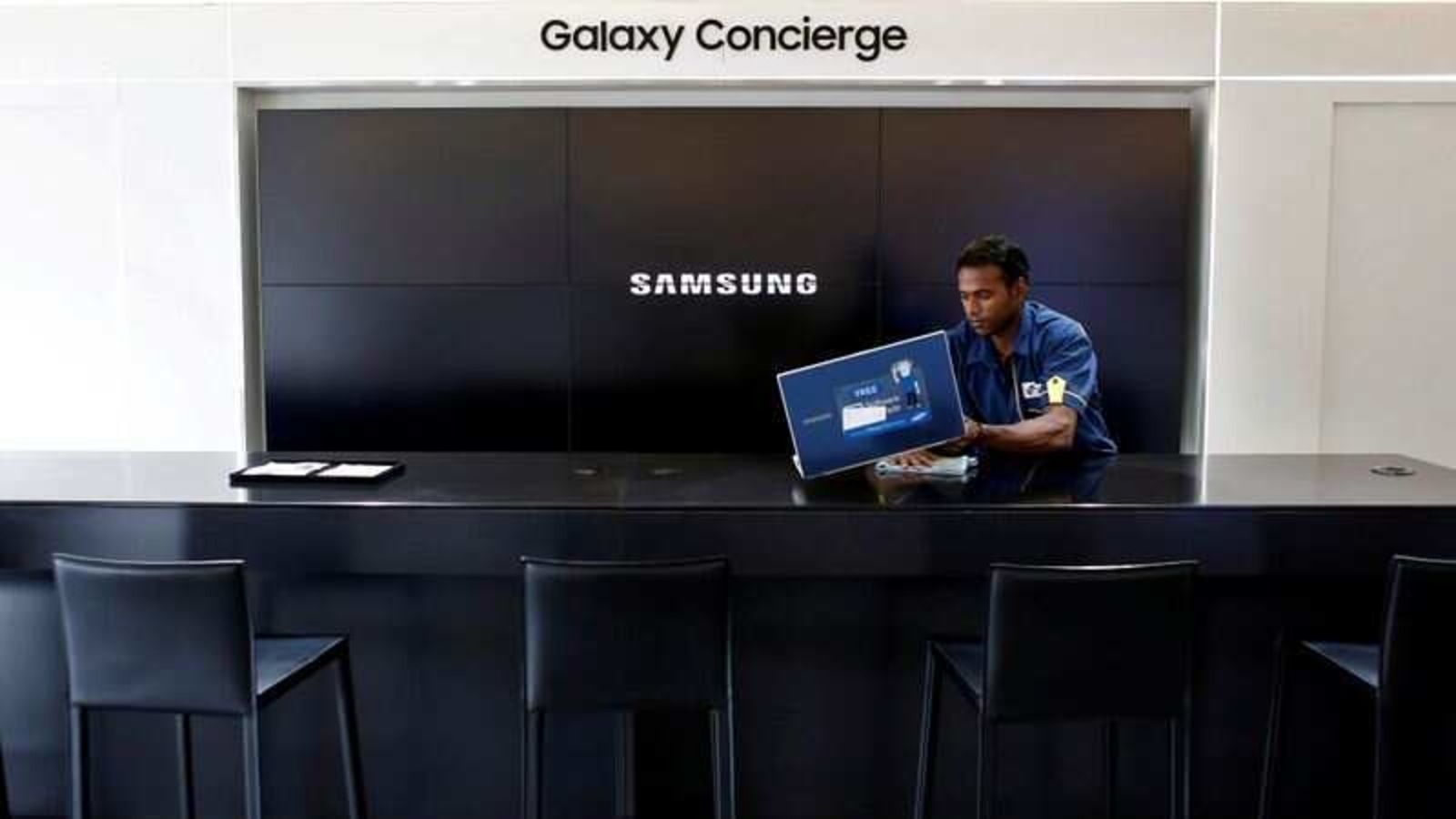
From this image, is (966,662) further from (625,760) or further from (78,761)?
(78,761)

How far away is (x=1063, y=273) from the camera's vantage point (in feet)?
14.5

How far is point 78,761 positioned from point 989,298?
2.33 metres

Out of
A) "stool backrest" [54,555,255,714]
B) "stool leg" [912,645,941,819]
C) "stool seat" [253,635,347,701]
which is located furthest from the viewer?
"stool leg" [912,645,941,819]

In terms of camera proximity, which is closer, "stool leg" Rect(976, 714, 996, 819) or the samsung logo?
"stool leg" Rect(976, 714, 996, 819)

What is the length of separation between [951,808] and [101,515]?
192 cm

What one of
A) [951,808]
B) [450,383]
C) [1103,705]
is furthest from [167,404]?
[1103,705]

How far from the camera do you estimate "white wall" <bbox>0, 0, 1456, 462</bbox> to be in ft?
14.6

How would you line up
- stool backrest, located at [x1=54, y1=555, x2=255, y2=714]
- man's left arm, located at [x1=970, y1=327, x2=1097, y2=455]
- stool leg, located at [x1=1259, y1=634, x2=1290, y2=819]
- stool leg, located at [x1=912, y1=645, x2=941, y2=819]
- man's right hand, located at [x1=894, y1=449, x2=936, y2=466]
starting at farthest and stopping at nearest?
man's left arm, located at [x1=970, y1=327, x2=1097, y2=455]
man's right hand, located at [x1=894, y1=449, x2=936, y2=466]
stool leg, located at [x1=1259, y1=634, x2=1290, y2=819]
stool leg, located at [x1=912, y1=645, x2=941, y2=819]
stool backrest, located at [x1=54, y1=555, x2=255, y2=714]

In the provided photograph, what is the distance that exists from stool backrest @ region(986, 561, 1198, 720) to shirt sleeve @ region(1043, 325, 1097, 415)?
1087 millimetres

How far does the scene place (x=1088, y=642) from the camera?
208 centimetres

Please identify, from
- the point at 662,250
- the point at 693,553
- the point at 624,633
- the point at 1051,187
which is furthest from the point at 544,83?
the point at 624,633

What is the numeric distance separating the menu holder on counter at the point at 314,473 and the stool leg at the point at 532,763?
720 millimetres

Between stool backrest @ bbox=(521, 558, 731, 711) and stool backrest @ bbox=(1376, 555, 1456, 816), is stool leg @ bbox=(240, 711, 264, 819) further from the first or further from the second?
stool backrest @ bbox=(1376, 555, 1456, 816)

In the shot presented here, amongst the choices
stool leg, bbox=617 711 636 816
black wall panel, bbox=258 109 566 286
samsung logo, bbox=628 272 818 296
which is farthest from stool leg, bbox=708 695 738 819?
black wall panel, bbox=258 109 566 286
